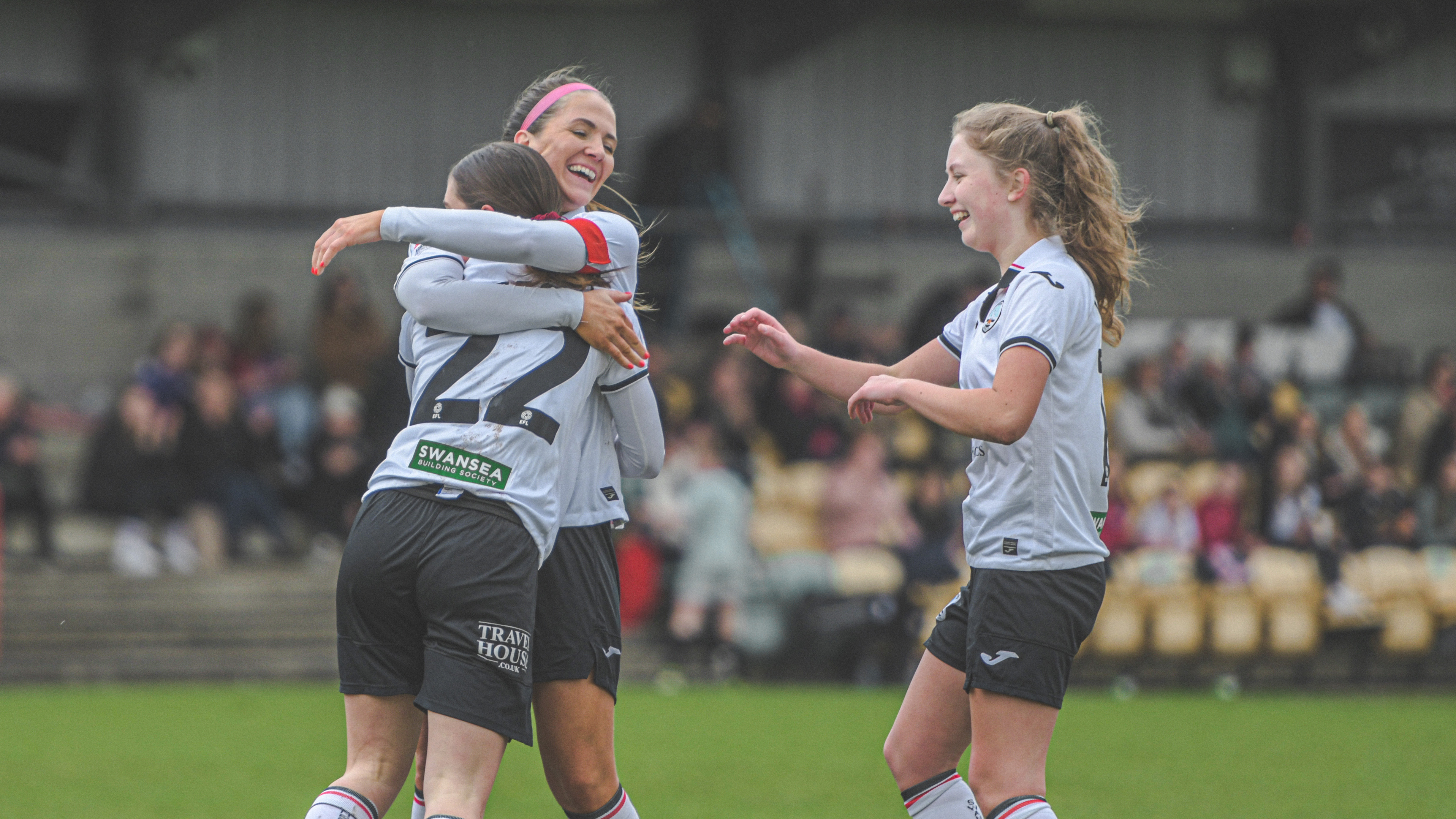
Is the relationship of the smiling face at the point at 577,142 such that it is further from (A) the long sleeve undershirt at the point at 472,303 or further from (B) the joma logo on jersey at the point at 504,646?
(B) the joma logo on jersey at the point at 504,646

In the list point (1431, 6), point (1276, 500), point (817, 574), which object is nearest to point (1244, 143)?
point (1431, 6)

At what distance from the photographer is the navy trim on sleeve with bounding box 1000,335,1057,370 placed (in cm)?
371

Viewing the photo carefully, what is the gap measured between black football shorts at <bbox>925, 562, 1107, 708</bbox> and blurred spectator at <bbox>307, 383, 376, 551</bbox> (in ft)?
34.1

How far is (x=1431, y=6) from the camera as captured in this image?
782 inches

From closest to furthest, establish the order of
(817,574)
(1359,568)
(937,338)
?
(937,338)
(817,574)
(1359,568)

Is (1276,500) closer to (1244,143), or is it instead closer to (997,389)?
(1244,143)

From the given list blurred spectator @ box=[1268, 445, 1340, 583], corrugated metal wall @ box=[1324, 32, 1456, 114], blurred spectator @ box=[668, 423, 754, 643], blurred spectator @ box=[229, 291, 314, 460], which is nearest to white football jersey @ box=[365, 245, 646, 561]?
blurred spectator @ box=[668, 423, 754, 643]

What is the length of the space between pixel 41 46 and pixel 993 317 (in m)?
16.4

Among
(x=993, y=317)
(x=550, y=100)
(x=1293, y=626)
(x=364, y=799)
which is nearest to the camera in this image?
(x=364, y=799)

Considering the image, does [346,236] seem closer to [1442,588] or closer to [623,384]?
[623,384]

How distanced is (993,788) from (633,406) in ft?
3.99

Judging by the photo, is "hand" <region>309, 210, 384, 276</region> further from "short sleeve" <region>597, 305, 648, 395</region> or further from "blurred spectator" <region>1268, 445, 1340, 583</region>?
"blurred spectator" <region>1268, 445, 1340, 583</region>

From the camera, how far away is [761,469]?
537 inches

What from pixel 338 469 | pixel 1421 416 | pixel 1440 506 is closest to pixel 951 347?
pixel 338 469
